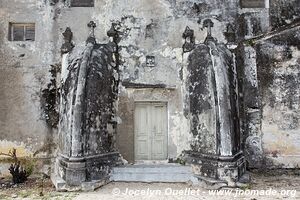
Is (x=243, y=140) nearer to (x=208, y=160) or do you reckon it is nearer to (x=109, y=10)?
(x=208, y=160)

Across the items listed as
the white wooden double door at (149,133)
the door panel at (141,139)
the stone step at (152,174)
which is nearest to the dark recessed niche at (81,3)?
the white wooden double door at (149,133)

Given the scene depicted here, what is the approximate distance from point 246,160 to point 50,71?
6069mm

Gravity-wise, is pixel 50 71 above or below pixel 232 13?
below

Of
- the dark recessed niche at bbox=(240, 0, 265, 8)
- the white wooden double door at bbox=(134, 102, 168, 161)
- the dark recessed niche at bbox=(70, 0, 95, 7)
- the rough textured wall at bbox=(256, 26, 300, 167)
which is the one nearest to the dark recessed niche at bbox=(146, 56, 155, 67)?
the white wooden double door at bbox=(134, 102, 168, 161)

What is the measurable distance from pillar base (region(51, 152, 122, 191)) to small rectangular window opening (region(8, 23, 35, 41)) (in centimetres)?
379

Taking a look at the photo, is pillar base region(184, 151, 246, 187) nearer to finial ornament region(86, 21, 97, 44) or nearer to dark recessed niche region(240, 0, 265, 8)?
finial ornament region(86, 21, 97, 44)

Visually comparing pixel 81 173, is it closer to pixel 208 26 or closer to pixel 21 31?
pixel 21 31

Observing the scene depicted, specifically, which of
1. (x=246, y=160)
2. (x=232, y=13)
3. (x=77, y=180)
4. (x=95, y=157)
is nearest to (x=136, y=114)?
(x=95, y=157)

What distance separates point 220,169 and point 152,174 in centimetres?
172

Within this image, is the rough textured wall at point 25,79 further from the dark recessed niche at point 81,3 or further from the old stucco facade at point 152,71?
the dark recessed niche at point 81,3

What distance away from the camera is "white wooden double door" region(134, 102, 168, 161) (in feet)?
33.5

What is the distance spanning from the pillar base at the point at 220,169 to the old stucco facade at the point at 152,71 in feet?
3.67

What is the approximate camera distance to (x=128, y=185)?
884 centimetres

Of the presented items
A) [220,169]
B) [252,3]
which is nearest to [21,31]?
[220,169]
